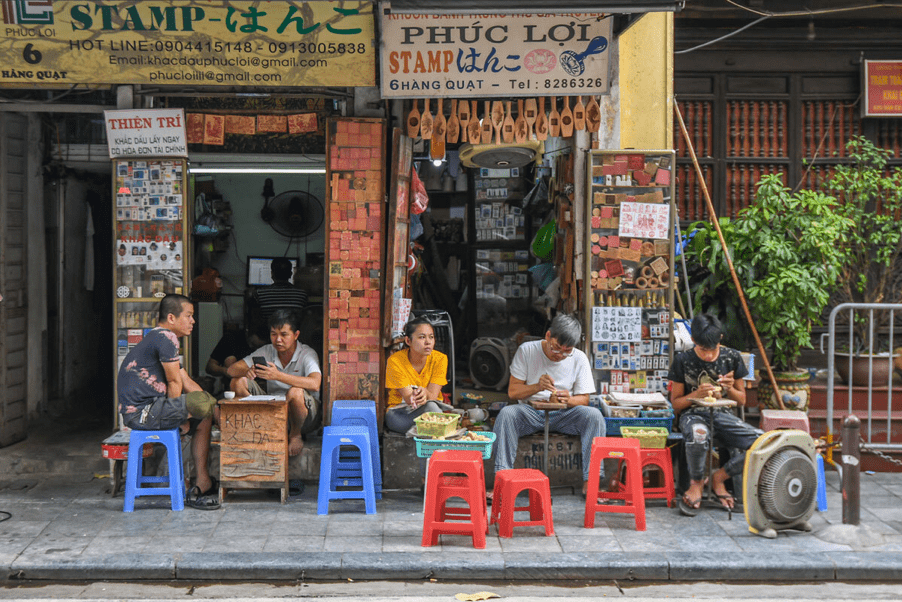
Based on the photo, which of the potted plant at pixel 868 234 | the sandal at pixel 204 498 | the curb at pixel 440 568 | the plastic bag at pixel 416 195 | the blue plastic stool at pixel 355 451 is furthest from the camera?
the potted plant at pixel 868 234

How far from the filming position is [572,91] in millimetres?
7070

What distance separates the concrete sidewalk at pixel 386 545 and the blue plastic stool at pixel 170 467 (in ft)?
0.40

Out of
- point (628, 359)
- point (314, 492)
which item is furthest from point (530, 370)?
point (314, 492)

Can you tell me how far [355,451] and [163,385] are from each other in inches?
65.4

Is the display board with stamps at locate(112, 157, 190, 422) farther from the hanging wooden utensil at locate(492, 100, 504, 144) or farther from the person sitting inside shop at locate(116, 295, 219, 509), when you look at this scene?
the hanging wooden utensil at locate(492, 100, 504, 144)

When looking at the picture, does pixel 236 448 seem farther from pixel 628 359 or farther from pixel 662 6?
pixel 662 6

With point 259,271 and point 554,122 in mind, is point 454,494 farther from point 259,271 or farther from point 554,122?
point 259,271

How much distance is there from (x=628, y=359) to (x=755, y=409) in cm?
169

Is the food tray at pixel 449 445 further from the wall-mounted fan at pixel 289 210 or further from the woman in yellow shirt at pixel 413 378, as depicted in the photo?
the wall-mounted fan at pixel 289 210

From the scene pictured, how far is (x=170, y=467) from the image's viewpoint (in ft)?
21.0

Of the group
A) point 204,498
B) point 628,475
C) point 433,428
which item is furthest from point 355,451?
point 628,475

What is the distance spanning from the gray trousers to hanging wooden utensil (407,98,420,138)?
2561 millimetres

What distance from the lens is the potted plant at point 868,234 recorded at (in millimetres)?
8445

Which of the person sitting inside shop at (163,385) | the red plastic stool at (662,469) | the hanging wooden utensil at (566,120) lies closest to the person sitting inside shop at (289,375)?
the person sitting inside shop at (163,385)
